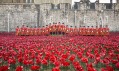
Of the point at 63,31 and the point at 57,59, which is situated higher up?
the point at 63,31

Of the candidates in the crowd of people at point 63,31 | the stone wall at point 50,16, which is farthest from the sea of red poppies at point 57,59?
the stone wall at point 50,16

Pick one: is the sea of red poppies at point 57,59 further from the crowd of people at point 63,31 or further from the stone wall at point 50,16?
the stone wall at point 50,16

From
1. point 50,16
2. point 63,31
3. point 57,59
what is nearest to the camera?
point 57,59

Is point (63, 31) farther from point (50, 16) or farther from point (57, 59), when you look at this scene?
point (57, 59)

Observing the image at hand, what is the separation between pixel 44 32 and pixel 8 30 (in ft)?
22.9

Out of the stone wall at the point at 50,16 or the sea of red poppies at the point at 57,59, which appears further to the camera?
the stone wall at the point at 50,16

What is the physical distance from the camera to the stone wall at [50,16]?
27.0 meters

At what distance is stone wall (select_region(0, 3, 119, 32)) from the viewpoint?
26969 millimetres

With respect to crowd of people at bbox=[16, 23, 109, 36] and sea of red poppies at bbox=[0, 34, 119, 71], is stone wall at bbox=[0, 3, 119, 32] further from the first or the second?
sea of red poppies at bbox=[0, 34, 119, 71]

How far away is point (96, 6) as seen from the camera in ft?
90.1

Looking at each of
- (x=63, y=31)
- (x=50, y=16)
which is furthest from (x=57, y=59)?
(x=50, y=16)

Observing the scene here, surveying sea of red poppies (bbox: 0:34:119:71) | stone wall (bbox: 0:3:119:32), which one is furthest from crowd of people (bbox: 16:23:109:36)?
sea of red poppies (bbox: 0:34:119:71)

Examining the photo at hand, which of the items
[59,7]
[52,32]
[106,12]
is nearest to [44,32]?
[52,32]

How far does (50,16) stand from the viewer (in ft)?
88.5
